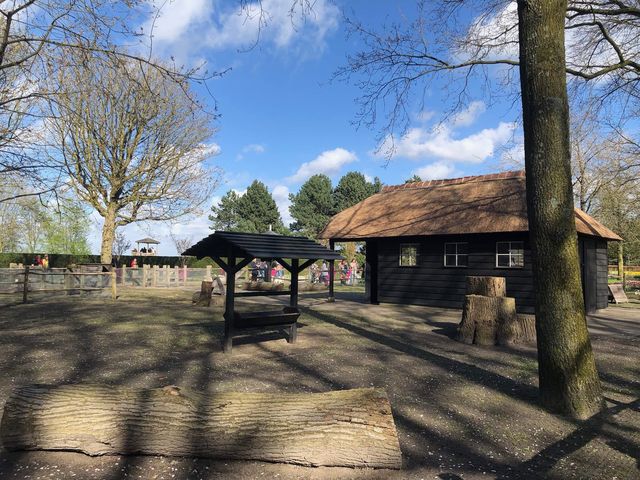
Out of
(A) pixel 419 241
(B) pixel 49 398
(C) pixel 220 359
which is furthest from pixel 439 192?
(B) pixel 49 398

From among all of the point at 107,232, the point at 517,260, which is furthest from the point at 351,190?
the point at 517,260

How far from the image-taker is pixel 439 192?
17.6 meters

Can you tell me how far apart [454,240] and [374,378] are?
1005 centimetres

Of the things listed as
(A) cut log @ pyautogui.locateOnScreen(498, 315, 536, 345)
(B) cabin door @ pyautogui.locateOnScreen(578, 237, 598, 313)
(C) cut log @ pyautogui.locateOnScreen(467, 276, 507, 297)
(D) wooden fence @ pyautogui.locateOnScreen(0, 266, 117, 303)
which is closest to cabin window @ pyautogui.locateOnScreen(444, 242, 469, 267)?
(B) cabin door @ pyautogui.locateOnScreen(578, 237, 598, 313)

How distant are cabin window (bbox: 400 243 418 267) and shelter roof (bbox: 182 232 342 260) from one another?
7.69 metres

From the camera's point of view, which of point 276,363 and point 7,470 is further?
point 276,363

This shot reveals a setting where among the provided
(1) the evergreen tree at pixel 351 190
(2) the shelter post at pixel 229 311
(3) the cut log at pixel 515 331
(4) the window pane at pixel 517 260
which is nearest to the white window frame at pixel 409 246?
(4) the window pane at pixel 517 260

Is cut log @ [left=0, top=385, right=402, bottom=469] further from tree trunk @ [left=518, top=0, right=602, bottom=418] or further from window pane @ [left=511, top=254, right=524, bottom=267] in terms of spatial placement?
window pane @ [left=511, top=254, right=524, bottom=267]

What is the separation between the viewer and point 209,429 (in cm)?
365

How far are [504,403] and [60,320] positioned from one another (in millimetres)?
10634

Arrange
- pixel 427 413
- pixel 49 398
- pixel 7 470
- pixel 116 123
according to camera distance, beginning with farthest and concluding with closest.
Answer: pixel 116 123
pixel 427 413
pixel 49 398
pixel 7 470

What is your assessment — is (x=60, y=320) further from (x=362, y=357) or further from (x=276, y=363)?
(x=362, y=357)

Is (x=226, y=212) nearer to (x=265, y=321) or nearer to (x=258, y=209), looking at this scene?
(x=258, y=209)

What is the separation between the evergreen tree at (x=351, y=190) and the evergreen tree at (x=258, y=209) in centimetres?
848
